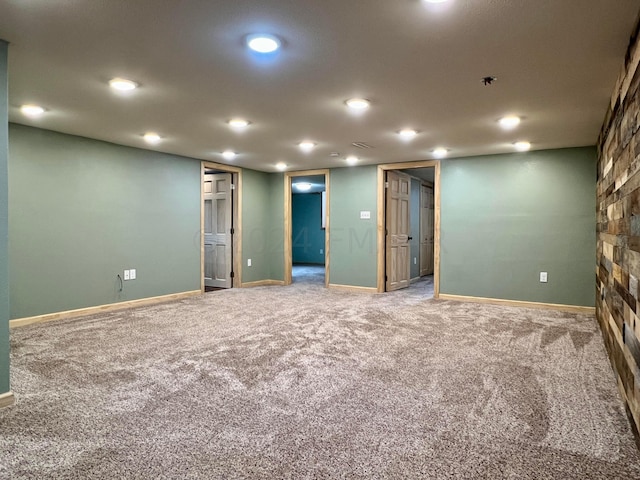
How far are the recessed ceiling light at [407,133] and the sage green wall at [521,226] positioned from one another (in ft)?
5.31

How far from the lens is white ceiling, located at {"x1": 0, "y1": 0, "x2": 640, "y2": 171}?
202 cm

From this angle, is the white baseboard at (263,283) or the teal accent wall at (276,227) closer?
the white baseboard at (263,283)

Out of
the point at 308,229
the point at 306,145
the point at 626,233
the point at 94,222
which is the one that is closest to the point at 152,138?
the point at 94,222

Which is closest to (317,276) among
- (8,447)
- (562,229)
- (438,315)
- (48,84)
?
(438,315)

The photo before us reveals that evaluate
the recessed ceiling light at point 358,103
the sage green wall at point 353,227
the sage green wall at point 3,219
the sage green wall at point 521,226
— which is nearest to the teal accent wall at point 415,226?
the sage green wall at point 353,227

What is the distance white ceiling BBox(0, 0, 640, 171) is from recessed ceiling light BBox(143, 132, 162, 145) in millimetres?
204

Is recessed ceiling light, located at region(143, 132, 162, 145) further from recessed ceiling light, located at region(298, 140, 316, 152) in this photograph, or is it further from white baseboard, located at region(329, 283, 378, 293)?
white baseboard, located at region(329, 283, 378, 293)

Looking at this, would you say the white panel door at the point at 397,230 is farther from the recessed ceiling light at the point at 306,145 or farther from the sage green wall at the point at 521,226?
the recessed ceiling light at the point at 306,145

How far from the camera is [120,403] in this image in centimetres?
245

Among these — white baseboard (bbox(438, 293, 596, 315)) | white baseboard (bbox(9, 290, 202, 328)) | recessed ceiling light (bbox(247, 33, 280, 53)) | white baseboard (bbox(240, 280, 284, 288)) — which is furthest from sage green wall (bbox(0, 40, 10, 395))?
white baseboard (bbox(438, 293, 596, 315))

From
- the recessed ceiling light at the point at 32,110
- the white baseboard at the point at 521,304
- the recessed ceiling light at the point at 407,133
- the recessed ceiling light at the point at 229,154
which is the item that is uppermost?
the recessed ceiling light at the point at 229,154

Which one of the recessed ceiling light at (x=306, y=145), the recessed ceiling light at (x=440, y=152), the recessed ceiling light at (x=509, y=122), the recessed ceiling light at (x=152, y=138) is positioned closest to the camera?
the recessed ceiling light at (x=509, y=122)

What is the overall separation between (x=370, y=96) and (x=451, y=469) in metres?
2.60

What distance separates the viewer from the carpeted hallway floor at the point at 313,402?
1.84 metres
